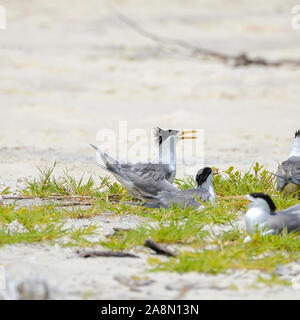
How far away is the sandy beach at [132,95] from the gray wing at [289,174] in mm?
1034

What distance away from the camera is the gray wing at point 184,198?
14.9 ft

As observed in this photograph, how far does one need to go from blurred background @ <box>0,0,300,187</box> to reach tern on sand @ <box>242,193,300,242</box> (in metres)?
2.27

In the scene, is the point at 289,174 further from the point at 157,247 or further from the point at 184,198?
the point at 157,247

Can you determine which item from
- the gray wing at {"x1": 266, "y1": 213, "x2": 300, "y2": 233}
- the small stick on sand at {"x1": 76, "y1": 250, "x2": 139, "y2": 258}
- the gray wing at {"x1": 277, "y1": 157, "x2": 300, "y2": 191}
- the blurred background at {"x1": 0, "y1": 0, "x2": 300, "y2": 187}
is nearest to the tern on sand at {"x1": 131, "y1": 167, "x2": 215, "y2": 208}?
the gray wing at {"x1": 277, "y1": 157, "x2": 300, "y2": 191}

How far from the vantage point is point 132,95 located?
10148 mm

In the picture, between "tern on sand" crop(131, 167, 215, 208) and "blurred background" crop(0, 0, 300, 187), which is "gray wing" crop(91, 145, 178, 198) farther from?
"blurred background" crop(0, 0, 300, 187)

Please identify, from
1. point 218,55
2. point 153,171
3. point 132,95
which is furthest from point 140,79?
point 153,171

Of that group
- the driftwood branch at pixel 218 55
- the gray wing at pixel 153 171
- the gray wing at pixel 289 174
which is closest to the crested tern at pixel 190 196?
the gray wing at pixel 153 171

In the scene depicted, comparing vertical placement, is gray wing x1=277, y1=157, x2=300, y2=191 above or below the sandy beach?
below

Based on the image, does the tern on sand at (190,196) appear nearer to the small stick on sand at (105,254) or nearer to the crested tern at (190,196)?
the crested tern at (190,196)

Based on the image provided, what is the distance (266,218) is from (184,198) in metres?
0.73

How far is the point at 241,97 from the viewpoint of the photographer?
1005 cm

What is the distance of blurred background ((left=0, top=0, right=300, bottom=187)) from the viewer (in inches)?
301

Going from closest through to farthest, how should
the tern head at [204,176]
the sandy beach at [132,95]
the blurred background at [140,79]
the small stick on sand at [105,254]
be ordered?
the sandy beach at [132,95], the small stick on sand at [105,254], the tern head at [204,176], the blurred background at [140,79]
